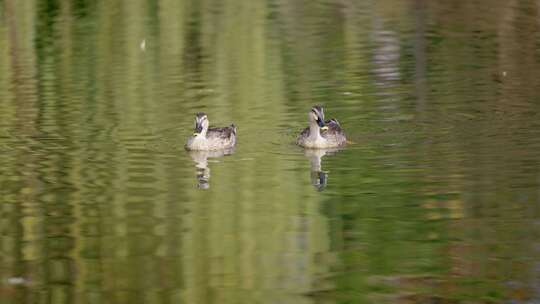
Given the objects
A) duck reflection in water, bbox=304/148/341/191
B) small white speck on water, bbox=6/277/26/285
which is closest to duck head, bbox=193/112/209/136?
duck reflection in water, bbox=304/148/341/191

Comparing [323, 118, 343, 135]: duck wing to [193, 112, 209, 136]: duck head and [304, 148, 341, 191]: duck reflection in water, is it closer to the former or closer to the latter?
[304, 148, 341, 191]: duck reflection in water

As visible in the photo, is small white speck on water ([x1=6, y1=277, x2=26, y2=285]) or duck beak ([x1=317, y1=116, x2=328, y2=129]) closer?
small white speck on water ([x1=6, y1=277, x2=26, y2=285])

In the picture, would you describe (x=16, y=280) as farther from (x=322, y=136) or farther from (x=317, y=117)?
(x=317, y=117)

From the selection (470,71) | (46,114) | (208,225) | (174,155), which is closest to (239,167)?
(174,155)

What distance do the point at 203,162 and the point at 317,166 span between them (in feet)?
5.24

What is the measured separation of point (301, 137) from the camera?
21875 mm

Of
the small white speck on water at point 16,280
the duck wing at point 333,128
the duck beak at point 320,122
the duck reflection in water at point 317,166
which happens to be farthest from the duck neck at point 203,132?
the small white speck on water at point 16,280

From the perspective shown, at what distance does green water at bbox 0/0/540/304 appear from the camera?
14.5 m

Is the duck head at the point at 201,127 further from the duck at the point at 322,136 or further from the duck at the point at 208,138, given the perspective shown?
the duck at the point at 322,136

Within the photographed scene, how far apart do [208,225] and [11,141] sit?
661 cm

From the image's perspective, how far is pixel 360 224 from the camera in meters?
16.4

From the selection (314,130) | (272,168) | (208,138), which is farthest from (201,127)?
(272,168)

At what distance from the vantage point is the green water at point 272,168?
14.5 meters

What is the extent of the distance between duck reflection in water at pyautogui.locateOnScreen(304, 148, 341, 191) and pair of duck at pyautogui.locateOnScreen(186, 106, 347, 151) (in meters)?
0.11
